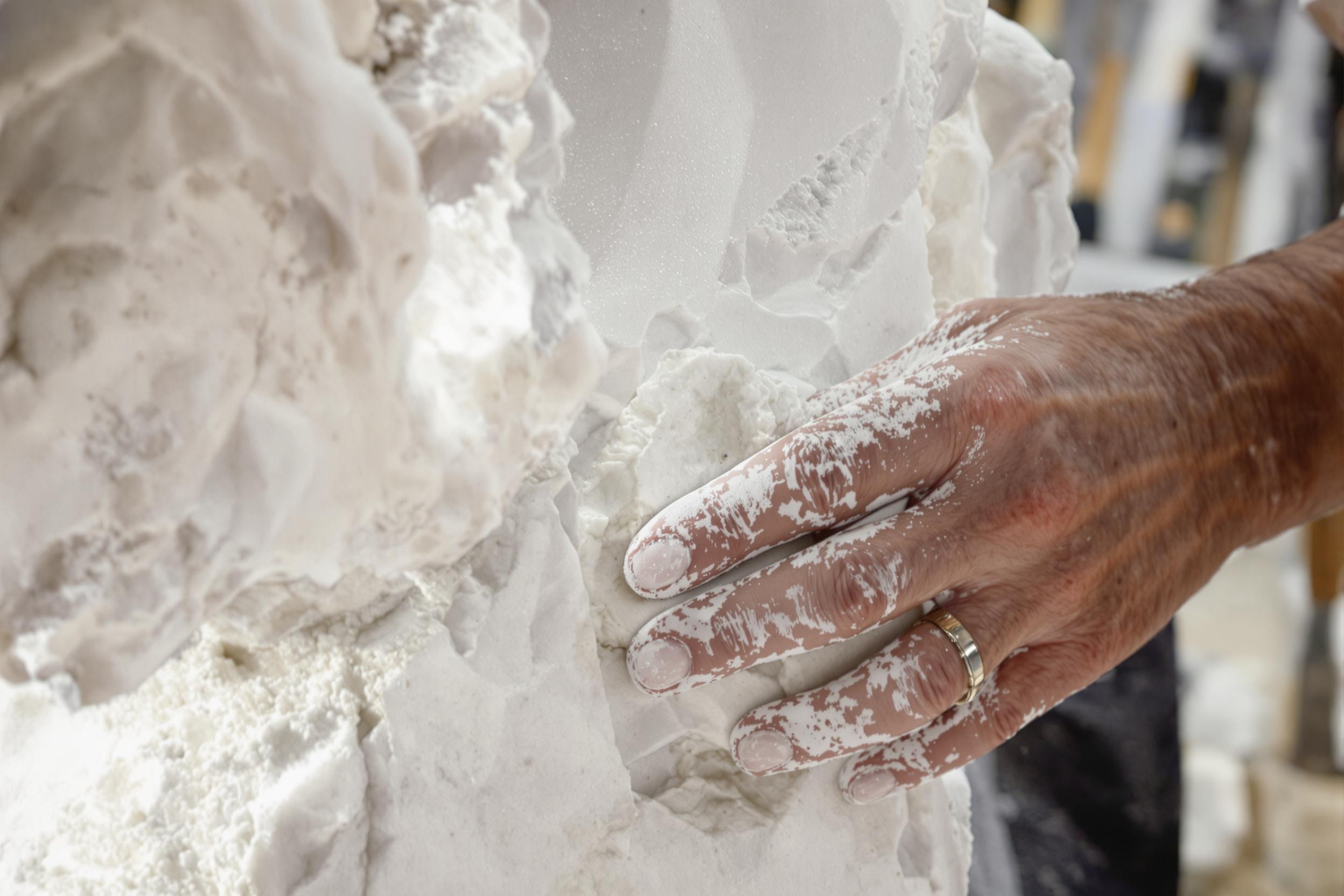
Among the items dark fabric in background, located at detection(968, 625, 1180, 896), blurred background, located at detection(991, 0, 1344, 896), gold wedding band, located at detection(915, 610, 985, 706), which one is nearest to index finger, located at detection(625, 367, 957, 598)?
gold wedding band, located at detection(915, 610, 985, 706)

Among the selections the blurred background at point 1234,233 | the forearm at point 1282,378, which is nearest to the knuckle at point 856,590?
the forearm at point 1282,378

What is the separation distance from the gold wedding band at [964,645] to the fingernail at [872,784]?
88 millimetres

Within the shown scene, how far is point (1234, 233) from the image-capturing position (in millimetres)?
3119

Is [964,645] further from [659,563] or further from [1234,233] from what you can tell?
[1234,233]

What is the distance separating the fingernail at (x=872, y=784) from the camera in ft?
2.94

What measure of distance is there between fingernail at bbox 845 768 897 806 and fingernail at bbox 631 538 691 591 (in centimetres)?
26

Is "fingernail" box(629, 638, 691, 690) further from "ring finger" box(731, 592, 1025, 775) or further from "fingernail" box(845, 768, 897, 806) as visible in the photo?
"fingernail" box(845, 768, 897, 806)

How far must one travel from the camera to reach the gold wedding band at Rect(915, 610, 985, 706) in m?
0.89

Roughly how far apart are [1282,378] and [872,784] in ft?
1.98

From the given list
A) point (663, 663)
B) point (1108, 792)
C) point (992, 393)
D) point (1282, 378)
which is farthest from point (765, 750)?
point (1108, 792)

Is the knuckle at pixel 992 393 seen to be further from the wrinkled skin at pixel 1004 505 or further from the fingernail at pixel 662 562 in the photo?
the fingernail at pixel 662 562

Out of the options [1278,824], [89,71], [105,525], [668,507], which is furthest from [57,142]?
[1278,824]

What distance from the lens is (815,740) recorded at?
2.76ft

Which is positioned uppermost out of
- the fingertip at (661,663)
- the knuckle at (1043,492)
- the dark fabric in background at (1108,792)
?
the knuckle at (1043,492)
